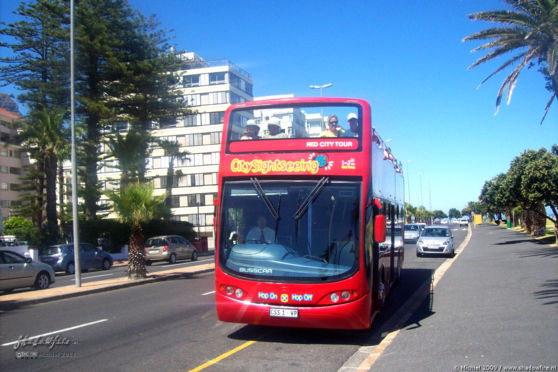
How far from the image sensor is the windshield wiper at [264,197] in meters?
7.61

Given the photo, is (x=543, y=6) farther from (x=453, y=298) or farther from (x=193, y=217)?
(x=193, y=217)

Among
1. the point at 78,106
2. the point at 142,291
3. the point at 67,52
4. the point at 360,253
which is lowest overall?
the point at 142,291

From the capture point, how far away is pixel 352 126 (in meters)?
8.04

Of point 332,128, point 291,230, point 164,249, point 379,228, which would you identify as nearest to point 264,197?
point 291,230

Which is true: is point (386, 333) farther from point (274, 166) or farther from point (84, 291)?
point (84, 291)

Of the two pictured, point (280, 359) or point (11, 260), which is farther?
point (11, 260)

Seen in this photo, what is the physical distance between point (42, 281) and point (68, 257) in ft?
28.4

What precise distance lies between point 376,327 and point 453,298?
3.47 meters

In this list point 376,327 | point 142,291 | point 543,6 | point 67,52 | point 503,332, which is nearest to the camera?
point 503,332

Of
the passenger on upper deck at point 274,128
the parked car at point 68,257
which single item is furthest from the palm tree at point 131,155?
the passenger on upper deck at point 274,128

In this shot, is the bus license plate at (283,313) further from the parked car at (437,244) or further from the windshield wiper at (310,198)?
the parked car at (437,244)

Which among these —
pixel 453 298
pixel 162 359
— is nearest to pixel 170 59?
pixel 453 298

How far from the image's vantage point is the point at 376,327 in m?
8.73

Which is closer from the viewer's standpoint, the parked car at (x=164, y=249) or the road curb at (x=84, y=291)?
the road curb at (x=84, y=291)
